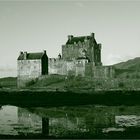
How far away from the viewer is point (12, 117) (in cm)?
2627

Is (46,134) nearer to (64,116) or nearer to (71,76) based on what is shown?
(64,116)

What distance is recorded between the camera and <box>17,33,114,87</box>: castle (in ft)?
262

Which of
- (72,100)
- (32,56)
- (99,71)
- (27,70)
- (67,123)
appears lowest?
(67,123)

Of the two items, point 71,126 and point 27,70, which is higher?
point 27,70

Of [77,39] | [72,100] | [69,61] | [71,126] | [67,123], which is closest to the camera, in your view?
[71,126]

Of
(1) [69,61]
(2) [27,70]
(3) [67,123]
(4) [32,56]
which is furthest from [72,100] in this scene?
(4) [32,56]

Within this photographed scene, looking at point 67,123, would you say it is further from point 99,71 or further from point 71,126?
point 99,71

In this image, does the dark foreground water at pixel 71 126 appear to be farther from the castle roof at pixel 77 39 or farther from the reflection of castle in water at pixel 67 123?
the castle roof at pixel 77 39

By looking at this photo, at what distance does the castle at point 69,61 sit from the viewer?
7988 centimetres

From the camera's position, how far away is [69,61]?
8169 cm

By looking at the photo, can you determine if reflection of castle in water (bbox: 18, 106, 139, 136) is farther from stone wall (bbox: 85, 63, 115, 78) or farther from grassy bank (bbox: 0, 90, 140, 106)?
stone wall (bbox: 85, 63, 115, 78)

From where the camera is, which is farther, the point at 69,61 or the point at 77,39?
the point at 77,39

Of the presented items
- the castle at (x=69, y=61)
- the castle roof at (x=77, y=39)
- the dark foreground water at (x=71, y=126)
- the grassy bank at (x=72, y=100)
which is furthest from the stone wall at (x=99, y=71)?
the dark foreground water at (x=71, y=126)

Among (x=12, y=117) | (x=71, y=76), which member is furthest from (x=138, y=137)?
(x=71, y=76)
